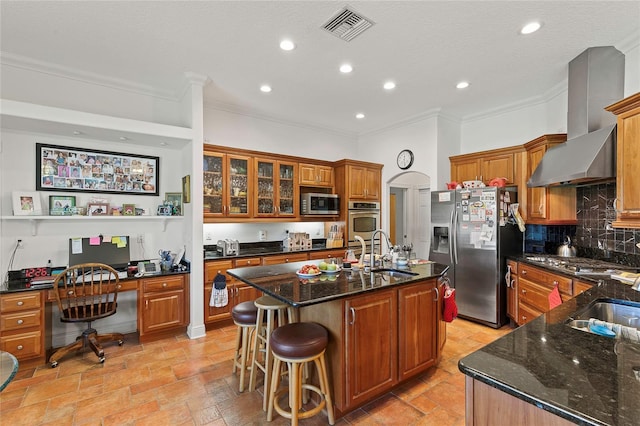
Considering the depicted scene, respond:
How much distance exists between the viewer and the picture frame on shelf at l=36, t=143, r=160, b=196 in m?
3.29

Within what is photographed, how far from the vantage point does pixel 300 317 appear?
239 cm

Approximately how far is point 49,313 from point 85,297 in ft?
1.72

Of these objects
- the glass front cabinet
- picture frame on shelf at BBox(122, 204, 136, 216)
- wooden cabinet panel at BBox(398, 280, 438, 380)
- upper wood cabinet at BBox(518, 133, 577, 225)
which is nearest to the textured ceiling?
upper wood cabinet at BBox(518, 133, 577, 225)

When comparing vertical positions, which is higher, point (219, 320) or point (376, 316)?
point (376, 316)

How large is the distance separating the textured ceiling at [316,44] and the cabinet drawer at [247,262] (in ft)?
7.25

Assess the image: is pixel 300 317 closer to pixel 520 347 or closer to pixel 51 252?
pixel 520 347

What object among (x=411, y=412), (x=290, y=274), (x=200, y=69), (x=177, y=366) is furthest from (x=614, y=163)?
(x=177, y=366)

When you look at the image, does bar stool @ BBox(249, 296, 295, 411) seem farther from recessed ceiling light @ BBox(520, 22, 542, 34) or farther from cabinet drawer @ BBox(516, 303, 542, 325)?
recessed ceiling light @ BBox(520, 22, 542, 34)

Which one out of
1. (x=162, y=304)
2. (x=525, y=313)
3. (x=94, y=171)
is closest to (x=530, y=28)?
(x=525, y=313)

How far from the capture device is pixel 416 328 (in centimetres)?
247

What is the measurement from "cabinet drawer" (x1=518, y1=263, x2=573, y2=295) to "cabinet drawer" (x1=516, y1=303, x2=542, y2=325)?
1.05ft

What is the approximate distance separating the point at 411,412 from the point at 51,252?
3.94m

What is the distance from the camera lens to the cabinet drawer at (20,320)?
2723mm

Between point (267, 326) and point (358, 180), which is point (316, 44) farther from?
point (358, 180)
